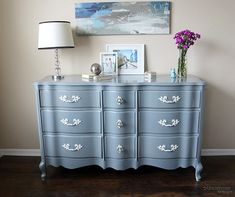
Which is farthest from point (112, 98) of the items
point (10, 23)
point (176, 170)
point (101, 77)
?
point (10, 23)

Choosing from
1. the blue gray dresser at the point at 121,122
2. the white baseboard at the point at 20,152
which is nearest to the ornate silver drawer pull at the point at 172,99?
the blue gray dresser at the point at 121,122

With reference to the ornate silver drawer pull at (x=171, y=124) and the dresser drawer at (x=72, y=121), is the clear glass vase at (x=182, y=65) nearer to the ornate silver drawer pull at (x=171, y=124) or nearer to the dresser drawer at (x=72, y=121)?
the ornate silver drawer pull at (x=171, y=124)

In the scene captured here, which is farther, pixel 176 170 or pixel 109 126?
pixel 176 170

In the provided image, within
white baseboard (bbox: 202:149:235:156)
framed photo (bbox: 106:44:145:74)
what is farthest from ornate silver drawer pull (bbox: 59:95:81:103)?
white baseboard (bbox: 202:149:235:156)

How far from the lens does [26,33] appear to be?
2588 mm

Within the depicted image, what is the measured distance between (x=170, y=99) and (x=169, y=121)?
0.65ft

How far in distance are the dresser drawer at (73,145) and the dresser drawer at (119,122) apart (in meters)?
0.16

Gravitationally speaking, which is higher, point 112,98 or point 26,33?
point 26,33

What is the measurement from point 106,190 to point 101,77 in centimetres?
101

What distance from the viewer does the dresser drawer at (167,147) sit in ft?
7.30

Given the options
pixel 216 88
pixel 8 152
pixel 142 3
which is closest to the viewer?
pixel 142 3

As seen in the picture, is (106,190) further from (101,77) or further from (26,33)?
(26,33)

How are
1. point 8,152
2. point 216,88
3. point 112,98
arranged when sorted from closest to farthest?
point 112,98 → point 216,88 → point 8,152

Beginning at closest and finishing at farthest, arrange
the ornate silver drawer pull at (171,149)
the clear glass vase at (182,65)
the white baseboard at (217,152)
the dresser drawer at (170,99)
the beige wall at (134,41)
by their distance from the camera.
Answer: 1. the dresser drawer at (170,99)
2. the ornate silver drawer pull at (171,149)
3. the clear glass vase at (182,65)
4. the beige wall at (134,41)
5. the white baseboard at (217,152)
